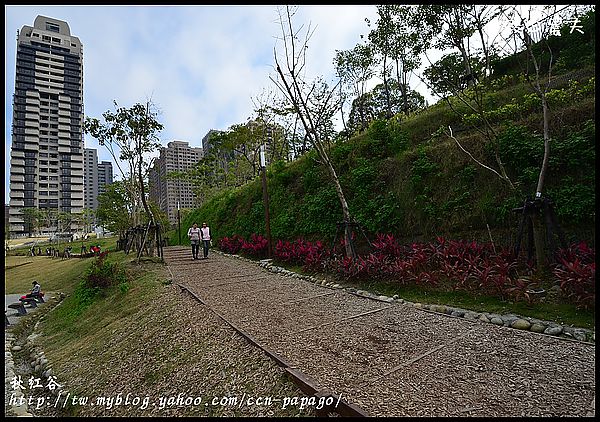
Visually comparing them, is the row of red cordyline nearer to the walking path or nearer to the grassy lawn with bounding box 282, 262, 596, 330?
the grassy lawn with bounding box 282, 262, 596, 330

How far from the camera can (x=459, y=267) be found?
5633mm

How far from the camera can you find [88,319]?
7.38 metres

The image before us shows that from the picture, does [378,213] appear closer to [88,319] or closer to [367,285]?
[367,285]

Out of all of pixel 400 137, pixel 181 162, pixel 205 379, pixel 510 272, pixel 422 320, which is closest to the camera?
pixel 205 379

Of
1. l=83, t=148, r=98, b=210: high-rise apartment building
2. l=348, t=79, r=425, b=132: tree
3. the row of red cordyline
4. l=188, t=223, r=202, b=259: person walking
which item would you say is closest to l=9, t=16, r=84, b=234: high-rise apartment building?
l=83, t=148, r=98, b=210: high-rise apartment building

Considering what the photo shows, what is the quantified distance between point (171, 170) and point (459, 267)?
87.7ft

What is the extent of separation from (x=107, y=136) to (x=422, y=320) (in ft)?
45.9

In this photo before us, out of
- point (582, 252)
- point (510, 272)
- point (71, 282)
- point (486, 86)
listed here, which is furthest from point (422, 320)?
point (71, 282)

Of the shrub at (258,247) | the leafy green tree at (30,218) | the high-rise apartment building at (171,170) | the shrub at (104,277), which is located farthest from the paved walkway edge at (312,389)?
the leafy green tree at (30,218)

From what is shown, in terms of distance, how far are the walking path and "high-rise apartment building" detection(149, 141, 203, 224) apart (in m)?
23.2

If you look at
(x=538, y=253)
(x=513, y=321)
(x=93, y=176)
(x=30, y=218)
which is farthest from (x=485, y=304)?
(x=93, y=176)

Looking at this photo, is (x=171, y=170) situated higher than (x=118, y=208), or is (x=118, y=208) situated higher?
(x=171, y=170)

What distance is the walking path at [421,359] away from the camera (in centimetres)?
241

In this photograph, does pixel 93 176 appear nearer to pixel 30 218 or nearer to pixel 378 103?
pixel 30 218
